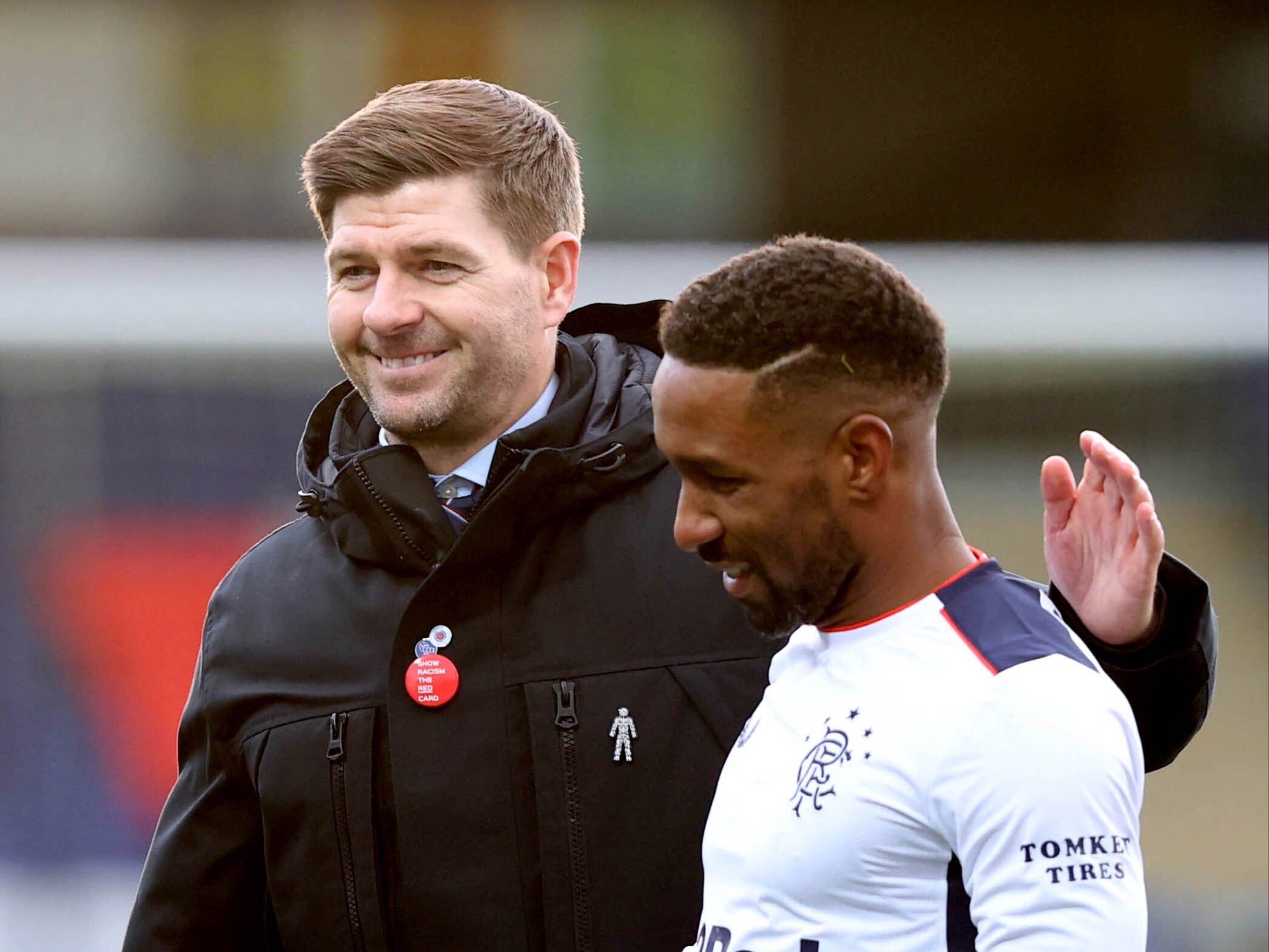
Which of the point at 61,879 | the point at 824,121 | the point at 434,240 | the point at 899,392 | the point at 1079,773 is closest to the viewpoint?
the point at 1079,773

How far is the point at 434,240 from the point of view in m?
1.92

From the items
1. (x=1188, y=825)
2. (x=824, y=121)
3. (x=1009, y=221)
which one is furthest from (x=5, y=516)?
(x=1188, y=825)

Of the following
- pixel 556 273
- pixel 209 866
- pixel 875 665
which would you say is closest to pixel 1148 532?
pixel 875 665

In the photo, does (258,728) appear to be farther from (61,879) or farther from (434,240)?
(61,879)

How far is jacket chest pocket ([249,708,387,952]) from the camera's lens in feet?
6.06

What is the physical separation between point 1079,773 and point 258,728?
108 centimetres

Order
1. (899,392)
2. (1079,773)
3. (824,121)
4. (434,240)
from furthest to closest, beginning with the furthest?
(824,121) < (434,240) < (899,392) < (1079,773)

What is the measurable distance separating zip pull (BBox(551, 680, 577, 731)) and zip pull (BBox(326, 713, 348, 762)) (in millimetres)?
247

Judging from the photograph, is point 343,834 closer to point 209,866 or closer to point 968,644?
point 209,866

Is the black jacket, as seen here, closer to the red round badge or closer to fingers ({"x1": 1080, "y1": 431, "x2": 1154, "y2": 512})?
the red round badge

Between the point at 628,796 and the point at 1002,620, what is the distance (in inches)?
25.2

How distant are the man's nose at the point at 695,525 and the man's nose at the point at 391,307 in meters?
0.64

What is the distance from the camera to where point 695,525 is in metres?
1.37

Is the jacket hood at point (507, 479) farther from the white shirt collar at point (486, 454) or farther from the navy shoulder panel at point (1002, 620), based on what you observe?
the navy shoulder panel at point (1002, 620)
